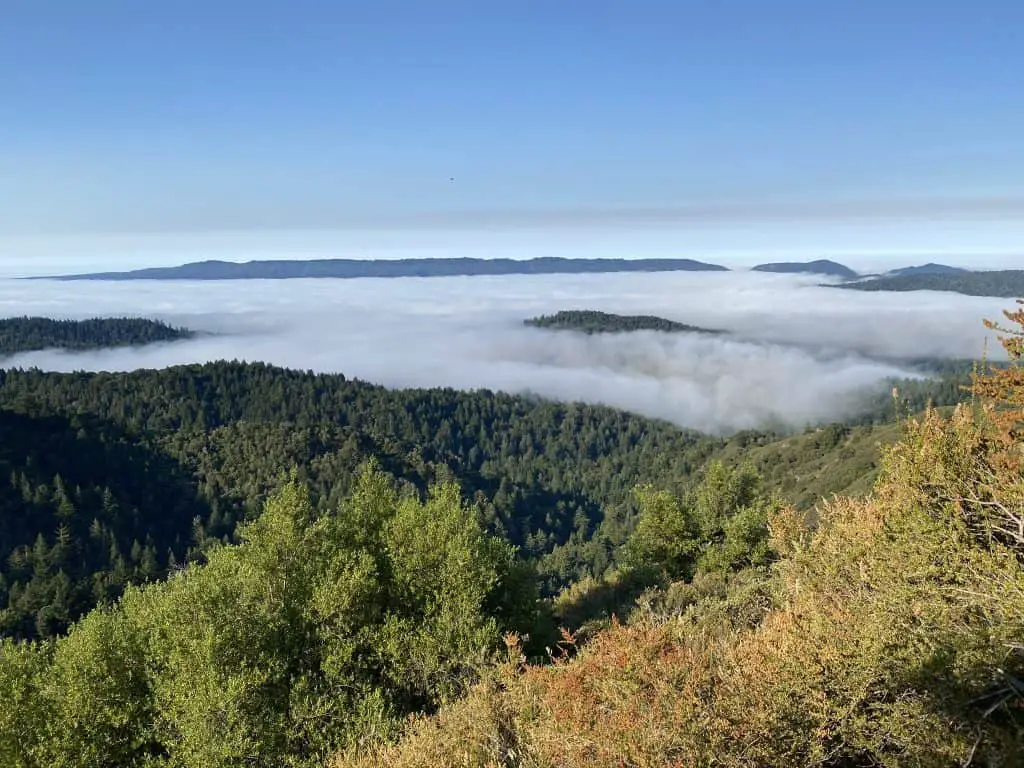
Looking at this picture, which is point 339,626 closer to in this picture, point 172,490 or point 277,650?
point 277,650

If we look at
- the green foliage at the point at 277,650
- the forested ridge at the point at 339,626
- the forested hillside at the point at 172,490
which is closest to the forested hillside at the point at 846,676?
the forested ridge at the point at 339,626

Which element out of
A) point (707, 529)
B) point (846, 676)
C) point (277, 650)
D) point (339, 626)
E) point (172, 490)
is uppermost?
point (846, 676)

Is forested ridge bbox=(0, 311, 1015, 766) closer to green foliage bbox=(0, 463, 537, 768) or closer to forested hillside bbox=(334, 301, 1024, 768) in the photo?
green foliage bbox=(0, 463, 537, 768)

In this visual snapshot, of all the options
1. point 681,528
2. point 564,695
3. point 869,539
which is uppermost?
point 869,539

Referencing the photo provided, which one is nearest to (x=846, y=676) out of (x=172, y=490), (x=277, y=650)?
(x=277, y=650)

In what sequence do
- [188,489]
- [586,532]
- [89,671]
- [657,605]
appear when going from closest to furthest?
1. [89,671]
2. [657,605]
3. [188,489]
4. [586,532]

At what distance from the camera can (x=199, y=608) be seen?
21.0 m

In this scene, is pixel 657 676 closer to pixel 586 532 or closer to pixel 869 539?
pixel 869 539

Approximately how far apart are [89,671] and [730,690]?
1912 cm

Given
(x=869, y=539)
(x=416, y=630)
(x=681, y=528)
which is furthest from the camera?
(x=681, y=528)

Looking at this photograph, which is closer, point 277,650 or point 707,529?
point 277,650

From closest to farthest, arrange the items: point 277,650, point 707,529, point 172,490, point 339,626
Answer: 1. point 277,650
2. point 339,626
3. point 707,529
4. point 172,490

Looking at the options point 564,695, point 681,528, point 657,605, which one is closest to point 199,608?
point 564,695

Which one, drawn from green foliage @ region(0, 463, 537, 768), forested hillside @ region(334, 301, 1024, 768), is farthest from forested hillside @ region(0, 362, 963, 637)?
forested hillside @ region(334, 301, 1024, 768)
